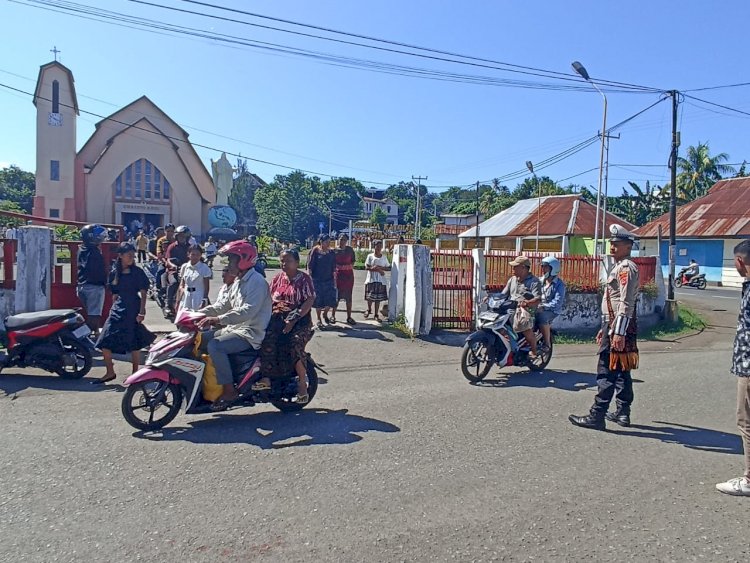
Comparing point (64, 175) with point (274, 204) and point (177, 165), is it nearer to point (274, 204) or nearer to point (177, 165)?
point (177, 165)

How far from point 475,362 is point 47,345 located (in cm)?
516

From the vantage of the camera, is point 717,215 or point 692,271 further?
point 717,215

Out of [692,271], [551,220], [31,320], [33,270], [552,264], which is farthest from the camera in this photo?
[551,220]

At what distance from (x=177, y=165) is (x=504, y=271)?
152ft

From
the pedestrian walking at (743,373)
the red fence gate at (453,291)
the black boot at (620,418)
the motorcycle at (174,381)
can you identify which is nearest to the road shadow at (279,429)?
the motorcycle at (174,381)

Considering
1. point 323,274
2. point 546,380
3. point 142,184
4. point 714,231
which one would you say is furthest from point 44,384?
point 142,184

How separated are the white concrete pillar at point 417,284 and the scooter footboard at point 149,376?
6.28 metres

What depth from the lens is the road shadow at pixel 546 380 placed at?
7898 mm

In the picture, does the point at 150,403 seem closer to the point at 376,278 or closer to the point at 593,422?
the point at 593,422

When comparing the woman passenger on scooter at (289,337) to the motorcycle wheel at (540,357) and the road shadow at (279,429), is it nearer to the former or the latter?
the road shadow at (279,429)

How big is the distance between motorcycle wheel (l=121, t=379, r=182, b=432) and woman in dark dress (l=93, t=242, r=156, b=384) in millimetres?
1780

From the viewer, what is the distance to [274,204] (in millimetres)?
66750

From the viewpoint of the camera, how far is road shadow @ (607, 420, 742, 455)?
5539 millimetres

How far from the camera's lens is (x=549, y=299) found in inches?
344
